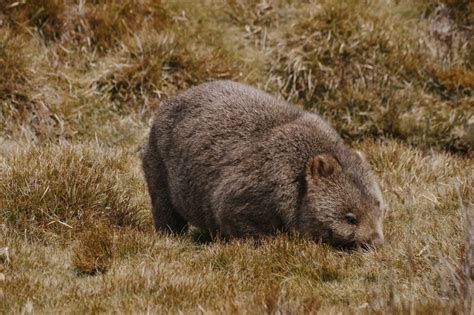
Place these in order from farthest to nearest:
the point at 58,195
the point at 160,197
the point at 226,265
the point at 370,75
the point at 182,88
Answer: the point at 370,75 < the point at 182,88 < the point at 160,197 < the point at 58,195 < the point at 226,265

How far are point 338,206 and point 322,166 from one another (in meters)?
0.35

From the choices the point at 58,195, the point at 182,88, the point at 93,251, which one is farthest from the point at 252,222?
the point at 182,88

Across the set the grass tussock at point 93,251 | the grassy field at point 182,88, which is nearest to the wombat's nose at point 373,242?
the grassy field at point 182,88

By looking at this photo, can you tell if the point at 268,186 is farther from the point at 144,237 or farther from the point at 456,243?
the point at 456,243

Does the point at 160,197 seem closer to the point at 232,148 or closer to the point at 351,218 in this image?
the point at 232,148

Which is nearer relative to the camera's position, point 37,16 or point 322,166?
point 322,166

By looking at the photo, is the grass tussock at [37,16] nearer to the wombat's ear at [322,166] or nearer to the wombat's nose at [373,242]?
the wombat's ear at [322,166]

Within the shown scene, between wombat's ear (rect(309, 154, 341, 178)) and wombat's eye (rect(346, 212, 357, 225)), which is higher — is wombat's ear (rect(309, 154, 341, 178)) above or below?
above

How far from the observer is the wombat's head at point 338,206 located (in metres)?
6.04

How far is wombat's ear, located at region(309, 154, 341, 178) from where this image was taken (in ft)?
20.3

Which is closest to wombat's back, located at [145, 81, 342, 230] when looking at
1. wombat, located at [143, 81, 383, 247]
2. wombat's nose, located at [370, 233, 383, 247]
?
wombat, located at [143, 81, 383, 247]

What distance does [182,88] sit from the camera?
9844 millimetres

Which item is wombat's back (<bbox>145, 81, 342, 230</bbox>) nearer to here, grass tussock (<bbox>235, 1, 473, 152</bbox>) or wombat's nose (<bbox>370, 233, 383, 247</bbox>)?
wombat's nose (<bbox>370, 233, 383, 247</bbox>)

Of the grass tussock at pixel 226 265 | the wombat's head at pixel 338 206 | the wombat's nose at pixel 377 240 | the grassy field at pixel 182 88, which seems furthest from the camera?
the wombat's head at pixel 338 206
